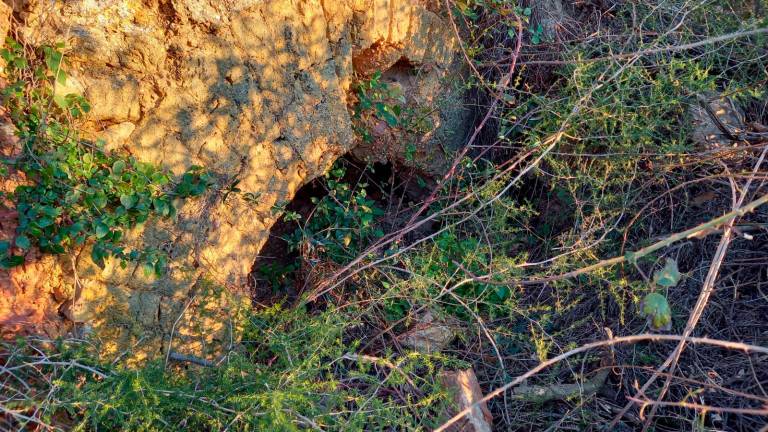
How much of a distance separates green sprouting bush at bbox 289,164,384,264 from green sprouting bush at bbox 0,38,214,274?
1.16 m

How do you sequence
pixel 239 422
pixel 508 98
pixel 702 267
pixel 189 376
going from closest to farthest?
pixel 239 422
pixel 189 376
pixel 702 267
pixel 508 98

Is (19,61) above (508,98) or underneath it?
above

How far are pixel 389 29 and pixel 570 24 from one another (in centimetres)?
139

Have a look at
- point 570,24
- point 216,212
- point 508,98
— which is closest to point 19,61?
point 216,212

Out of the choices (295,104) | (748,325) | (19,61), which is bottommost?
(748,325)

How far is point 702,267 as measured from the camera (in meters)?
3.59

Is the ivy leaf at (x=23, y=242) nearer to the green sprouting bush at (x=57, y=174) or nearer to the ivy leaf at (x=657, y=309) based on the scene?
the green sprouting bush at (x=57, y=174)

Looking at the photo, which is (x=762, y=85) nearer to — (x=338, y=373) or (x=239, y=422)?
(x=338, y=373)

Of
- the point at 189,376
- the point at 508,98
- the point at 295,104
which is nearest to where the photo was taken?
the point at 189,376

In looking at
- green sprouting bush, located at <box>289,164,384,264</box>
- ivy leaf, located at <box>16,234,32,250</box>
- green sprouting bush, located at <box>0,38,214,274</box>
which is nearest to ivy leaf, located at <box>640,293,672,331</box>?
green sprouting bush, located at <box>289,164,384,264</box>

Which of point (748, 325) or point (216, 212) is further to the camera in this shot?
point (748, 325)

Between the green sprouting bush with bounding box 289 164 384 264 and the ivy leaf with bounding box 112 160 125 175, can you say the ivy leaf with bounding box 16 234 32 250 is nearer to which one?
the ivy leaf with bounding box 112 160 125 175

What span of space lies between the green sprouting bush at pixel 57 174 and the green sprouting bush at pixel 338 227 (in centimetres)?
116

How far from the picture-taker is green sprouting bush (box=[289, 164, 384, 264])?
362cm
